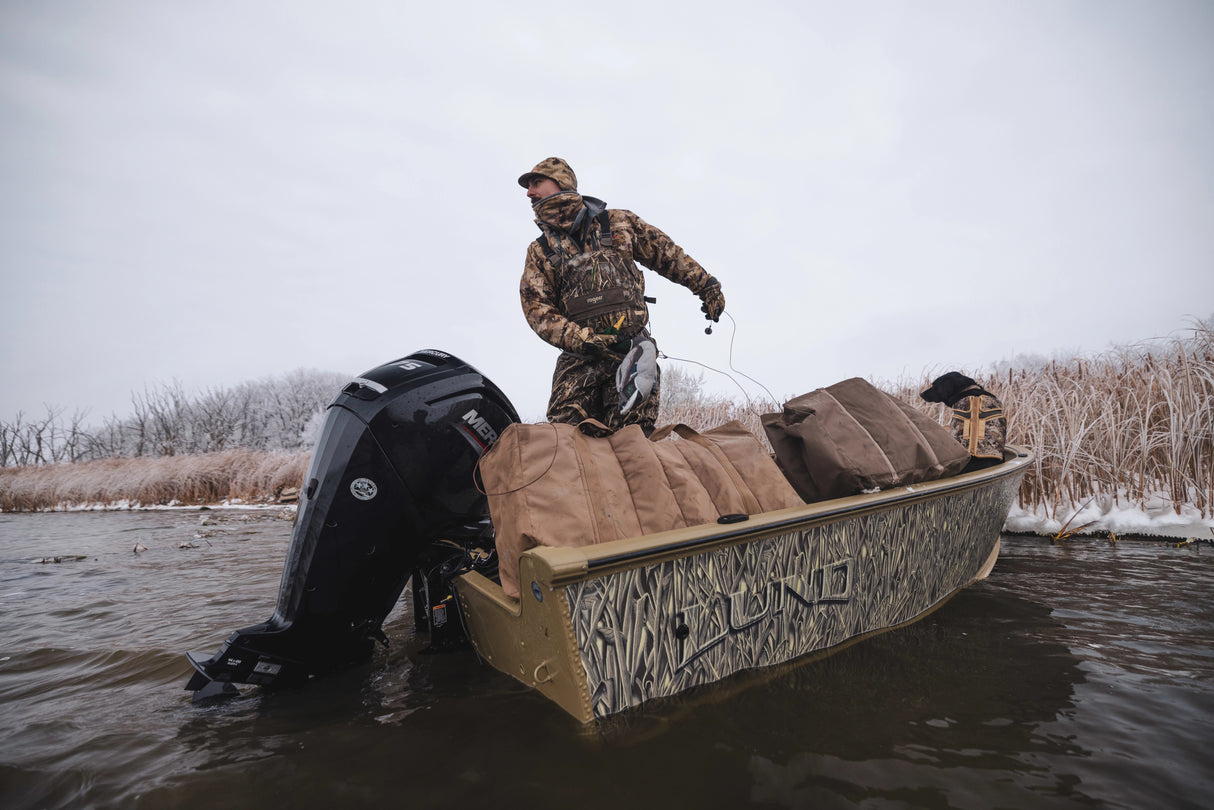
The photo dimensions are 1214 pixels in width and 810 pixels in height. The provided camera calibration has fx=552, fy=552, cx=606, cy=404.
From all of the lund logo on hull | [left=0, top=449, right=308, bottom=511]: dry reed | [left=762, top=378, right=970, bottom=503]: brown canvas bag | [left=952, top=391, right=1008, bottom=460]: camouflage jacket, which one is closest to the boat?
the lund logo on hull

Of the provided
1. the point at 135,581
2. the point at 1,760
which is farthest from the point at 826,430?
the point at 135,581

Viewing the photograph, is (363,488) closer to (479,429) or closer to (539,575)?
(479,429)

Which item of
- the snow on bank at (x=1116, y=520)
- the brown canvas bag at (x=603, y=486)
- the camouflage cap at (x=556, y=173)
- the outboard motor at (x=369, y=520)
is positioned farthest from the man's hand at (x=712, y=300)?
the snow on bank at (x=1116, y=520)

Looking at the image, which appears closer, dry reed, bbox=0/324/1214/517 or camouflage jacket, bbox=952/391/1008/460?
camouflage jacket, bbox=952/391/1008/460

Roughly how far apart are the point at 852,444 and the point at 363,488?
1.98m

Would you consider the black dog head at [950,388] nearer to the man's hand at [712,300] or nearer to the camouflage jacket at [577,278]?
the man's hand at [712,300]

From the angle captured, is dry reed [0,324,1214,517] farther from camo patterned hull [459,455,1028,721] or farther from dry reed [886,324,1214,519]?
camo patterned hull [459,455,1028,721]

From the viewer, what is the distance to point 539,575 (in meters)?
1.45

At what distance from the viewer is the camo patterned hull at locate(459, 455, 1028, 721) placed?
1.49 m

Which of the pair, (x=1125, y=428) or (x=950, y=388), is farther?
(x=1125, y=428)

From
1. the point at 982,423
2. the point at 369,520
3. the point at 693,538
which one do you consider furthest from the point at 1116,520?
the point at 369,520

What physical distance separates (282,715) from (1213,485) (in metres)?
6.95

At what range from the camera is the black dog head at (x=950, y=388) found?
4672 mm

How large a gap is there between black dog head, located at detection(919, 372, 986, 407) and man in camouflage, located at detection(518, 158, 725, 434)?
10.2 feet
